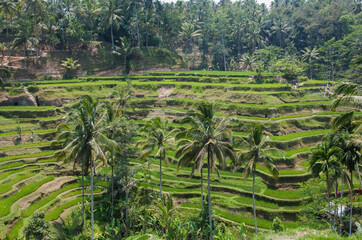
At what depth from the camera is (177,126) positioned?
132 ft

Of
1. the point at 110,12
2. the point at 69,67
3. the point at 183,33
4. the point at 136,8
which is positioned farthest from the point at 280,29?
the point at 69,67

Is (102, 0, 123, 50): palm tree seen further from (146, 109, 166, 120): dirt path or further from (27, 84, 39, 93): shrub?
(146, 109, 166, 120): dirt path

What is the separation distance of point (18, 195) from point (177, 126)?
21.3 meters

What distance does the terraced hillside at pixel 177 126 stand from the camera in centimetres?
2625

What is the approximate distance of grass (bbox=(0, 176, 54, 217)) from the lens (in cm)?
2316

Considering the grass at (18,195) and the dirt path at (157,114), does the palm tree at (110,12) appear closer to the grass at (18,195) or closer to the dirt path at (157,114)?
the dirt path at (157,114)

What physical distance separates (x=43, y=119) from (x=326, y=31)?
7541 cm

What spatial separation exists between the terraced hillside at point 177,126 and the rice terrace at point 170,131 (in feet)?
0.60

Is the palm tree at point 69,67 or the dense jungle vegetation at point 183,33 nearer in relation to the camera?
the palm tree at point 69,67

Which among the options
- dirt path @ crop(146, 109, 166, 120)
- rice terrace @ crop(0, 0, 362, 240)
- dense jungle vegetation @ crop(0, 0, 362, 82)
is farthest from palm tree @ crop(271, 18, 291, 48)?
dirt path @ crop(146, 109, 166, 120)

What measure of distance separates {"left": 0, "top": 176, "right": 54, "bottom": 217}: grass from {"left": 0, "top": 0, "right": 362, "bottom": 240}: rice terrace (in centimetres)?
11

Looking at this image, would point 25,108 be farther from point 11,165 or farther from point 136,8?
point 136,8

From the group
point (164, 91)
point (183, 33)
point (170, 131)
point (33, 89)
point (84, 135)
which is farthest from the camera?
point (183, 33)

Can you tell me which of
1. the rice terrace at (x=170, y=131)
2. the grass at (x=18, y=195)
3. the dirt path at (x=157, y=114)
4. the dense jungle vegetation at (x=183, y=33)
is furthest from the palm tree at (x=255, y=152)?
the dense jungle vegetation at (x=183, y=33)
